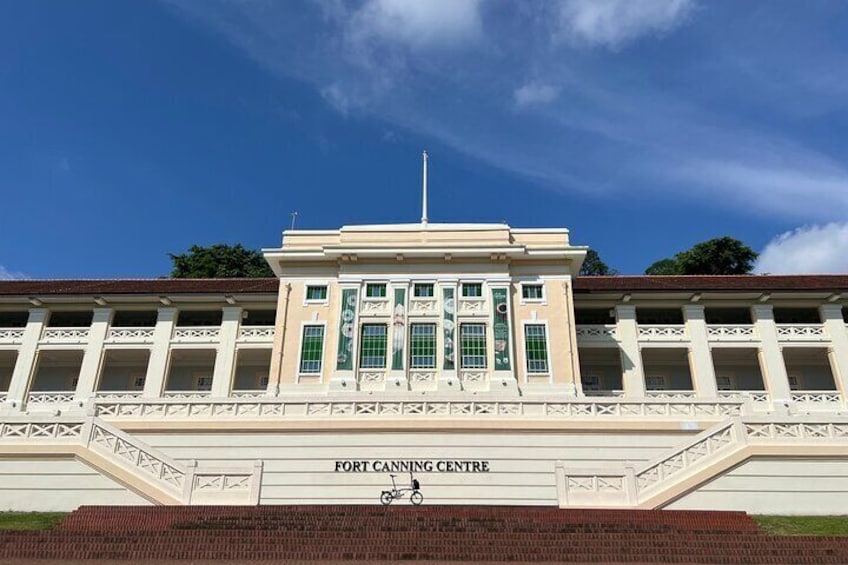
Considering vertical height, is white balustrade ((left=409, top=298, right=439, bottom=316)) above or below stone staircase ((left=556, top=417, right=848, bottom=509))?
above

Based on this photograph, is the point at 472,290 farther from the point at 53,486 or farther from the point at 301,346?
the point at 53,486

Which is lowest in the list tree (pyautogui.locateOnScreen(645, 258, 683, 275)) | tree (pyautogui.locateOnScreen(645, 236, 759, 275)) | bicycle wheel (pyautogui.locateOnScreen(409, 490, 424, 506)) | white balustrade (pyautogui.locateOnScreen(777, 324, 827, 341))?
bicycle wheel (pyautogui.locateOnScreen(409, 490, 424, 506))

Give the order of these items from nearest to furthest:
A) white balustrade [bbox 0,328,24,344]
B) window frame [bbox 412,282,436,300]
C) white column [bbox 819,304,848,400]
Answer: white column [bbox 819,304,848,400]
window frame [bbox 412,282,436,300]
white balustrade [bbox 0,328,24,344]

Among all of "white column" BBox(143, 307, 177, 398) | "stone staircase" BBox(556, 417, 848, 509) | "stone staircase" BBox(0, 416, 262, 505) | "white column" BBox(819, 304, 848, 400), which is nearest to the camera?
"stone staircase" BBox(556, 417, 848, 509)

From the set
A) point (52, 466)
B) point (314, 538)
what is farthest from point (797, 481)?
point (52, 466)

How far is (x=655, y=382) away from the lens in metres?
31.7

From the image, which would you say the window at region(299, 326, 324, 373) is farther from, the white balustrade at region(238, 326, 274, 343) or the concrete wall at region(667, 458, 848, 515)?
the concrete wall at region(667, 458, 848, 515)

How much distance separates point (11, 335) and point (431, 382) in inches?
853

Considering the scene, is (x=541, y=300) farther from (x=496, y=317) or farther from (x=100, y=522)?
(x=100, y=522)

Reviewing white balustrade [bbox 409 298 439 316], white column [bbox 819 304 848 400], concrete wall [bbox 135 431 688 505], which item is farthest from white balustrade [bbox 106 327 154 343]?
white column [bbox 819 304 848 400]

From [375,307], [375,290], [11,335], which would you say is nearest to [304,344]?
[375,307]

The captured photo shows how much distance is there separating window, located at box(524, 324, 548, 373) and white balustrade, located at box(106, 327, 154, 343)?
1859 cm

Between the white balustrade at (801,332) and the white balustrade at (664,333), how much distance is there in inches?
179

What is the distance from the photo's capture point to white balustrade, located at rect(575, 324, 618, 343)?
96.6 feet
